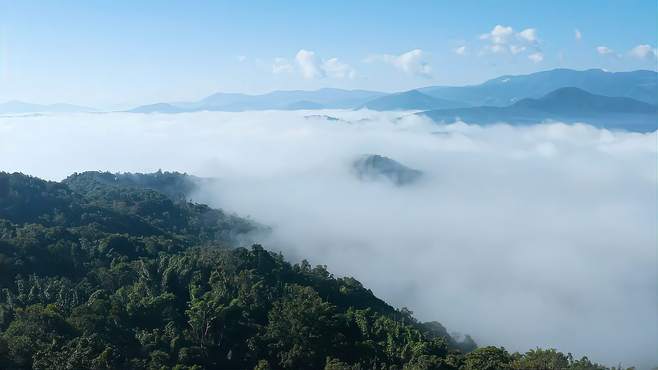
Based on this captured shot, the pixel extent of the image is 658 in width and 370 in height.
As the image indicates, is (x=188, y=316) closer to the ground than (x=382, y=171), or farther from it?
closer to the ground

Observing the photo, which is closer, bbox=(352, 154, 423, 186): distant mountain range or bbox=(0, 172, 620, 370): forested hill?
bbox=(0, 172, 620, 370): forested hill

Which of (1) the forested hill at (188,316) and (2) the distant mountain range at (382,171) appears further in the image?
(2) the distant mountain range at (382,171)

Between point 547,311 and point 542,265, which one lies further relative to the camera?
point 542,265

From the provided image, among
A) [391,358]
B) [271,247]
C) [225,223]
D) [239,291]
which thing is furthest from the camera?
[225,223]

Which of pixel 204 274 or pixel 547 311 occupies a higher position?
pixel 204 274

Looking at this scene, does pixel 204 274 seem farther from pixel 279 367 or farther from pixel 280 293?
pixel 279 367

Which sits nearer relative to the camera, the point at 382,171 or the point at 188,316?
the point at 188,316

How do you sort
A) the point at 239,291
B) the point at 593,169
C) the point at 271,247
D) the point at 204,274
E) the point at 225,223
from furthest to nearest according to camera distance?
1. the point at 593,169
2. the point at 225,223
3. the point at 271,247
4. the point at 204,274
5. the point at 239,291

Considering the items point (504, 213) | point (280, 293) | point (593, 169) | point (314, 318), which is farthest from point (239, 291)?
point (593, 169)
